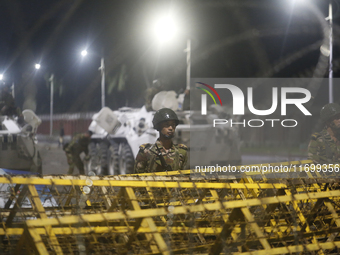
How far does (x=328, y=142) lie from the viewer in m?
5.87

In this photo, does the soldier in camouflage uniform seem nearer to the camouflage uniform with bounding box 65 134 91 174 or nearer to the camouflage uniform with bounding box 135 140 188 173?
the camouflage uniform with bounding box 135 140 188 173

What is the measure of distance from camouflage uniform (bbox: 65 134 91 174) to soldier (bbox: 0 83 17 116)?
248 centimetres

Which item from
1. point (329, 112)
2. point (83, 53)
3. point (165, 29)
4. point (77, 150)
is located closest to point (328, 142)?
point (329, 112)

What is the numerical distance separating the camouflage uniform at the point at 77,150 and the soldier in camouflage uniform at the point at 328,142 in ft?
26.5

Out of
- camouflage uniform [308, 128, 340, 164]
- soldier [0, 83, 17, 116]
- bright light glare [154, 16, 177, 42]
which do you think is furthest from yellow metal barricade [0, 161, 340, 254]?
bright light glare [154, 16, 177, 42]

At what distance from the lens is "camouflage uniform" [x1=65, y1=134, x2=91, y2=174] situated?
40.5 feet

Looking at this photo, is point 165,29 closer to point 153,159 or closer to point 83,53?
point 83,53

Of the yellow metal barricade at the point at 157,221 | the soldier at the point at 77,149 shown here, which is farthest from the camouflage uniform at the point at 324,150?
the soldier at the point at 77,149

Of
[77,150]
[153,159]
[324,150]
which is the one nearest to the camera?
[153,159]

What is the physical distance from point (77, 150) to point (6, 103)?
326 centimetres

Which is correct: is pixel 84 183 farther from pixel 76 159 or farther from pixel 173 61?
pixel 173 61

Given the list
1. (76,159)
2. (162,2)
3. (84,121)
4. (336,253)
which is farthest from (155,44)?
(336,253)

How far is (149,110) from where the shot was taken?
11.9m

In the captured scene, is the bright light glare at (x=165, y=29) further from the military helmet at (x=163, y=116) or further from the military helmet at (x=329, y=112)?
the military helmet at (x=163, y=116)
